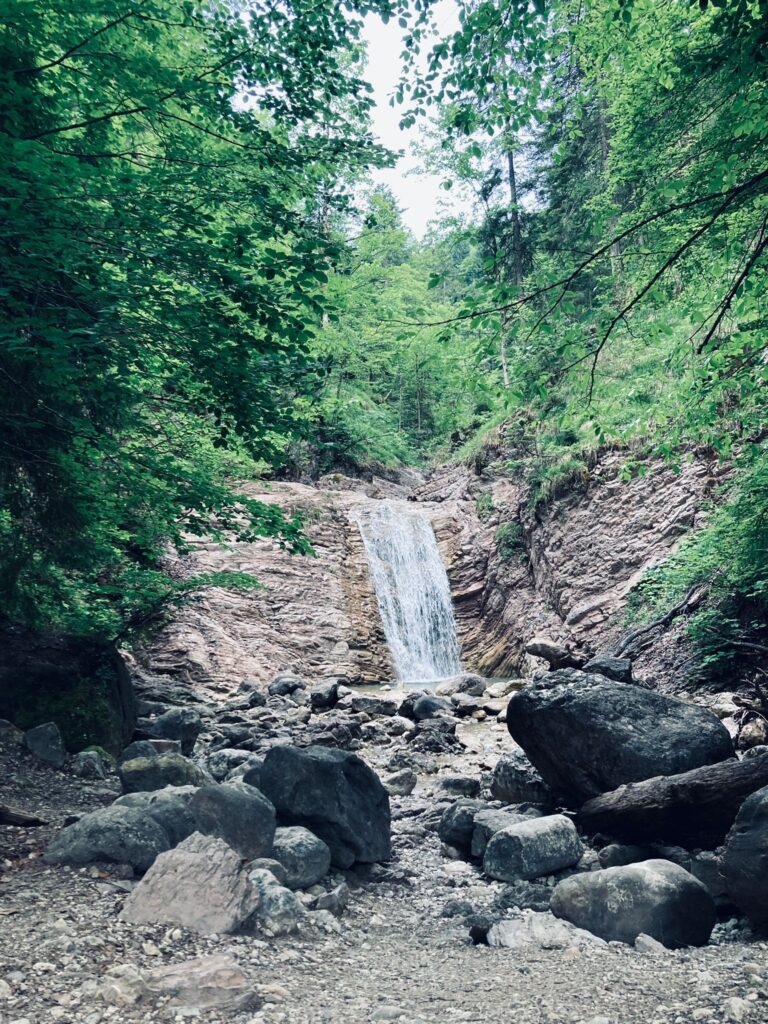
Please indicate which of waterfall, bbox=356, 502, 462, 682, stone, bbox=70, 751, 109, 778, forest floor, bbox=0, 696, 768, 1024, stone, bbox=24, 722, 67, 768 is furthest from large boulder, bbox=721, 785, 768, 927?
waterfall, bbox=356, 502, 462, 682

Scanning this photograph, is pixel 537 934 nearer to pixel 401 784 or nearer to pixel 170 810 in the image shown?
pixel 170 810

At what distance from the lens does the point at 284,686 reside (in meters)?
14.0

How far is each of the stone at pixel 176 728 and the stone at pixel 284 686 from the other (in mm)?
4725

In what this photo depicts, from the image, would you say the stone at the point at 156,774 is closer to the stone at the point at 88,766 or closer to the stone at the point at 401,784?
the stone at the point at 88,766

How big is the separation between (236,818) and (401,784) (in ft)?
13.6

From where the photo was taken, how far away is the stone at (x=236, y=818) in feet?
14.4

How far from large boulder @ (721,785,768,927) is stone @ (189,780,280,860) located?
284 cm

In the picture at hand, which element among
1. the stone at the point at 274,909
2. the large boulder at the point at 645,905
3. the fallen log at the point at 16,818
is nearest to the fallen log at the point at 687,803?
the large boulder at the point at 645,905

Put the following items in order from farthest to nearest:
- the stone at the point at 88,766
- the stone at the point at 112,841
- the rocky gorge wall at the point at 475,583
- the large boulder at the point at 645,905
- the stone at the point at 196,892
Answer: the rocky gorge wall at the point at 475,583, the stone at the point at 88,766, the stone at the point at 112,841, the large boulder at the point at 645,905, the stone at the point at 196,892

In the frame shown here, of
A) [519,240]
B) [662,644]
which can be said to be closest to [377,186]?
[519,240]

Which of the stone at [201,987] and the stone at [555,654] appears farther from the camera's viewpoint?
the stone at [555,654]

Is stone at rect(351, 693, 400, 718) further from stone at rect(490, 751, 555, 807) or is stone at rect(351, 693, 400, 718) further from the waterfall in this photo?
stone at rect(490, 751, 555, 807)

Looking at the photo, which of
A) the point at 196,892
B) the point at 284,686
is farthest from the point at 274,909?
the point at 284,686

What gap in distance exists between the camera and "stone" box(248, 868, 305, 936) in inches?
147
